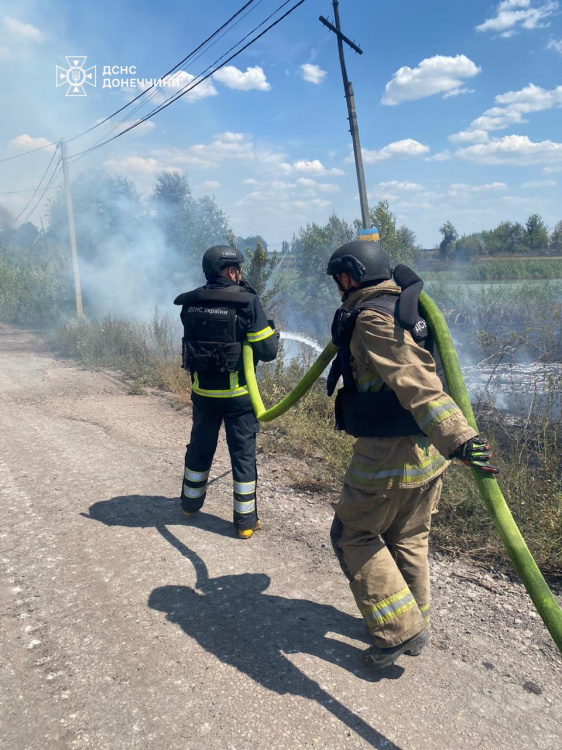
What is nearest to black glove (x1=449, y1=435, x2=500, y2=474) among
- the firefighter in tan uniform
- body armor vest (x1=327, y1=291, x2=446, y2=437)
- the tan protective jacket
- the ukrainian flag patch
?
the tan protective jacket

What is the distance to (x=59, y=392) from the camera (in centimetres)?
834

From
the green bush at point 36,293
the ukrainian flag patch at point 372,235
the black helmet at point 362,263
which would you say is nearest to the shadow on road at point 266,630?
the black helmet at point 362,263

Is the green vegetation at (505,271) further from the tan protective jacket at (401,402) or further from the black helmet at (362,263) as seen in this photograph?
the tan protective jacket at (401,402)

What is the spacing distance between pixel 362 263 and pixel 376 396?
0.63 m

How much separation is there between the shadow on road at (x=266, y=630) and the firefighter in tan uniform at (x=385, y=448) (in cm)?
27

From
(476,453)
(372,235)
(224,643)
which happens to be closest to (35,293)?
(372,235)

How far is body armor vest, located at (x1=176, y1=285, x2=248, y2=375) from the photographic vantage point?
366 cm

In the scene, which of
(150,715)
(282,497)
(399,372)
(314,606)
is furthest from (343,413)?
(282,497)

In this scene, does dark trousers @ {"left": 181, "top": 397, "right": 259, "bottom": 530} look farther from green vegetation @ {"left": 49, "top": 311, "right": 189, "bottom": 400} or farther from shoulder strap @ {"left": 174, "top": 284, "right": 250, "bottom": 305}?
green vegetation @ {"left": 49, "top": 311, "right": 189, "bottom": 400}

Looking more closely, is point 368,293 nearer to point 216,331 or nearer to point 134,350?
point 216,331

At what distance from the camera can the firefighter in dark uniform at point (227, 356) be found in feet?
12.1

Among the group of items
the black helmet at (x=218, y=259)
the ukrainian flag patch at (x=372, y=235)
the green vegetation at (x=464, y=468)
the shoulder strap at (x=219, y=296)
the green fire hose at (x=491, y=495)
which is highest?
the ukrainian flag patch at (x=372, y=235)

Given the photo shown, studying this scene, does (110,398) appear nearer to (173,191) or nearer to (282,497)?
(282,497)

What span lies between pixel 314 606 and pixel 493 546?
1.28m
